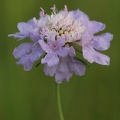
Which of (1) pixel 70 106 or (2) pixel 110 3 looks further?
(2) pixel 110 3

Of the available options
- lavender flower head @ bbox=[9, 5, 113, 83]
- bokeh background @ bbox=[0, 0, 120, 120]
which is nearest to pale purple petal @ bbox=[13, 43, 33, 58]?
lavender flower head @ bbox=[9, 5, 113, 83]

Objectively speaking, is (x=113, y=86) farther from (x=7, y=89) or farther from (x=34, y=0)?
(x=34, y=0)

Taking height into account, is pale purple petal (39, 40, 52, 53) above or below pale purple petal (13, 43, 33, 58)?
above

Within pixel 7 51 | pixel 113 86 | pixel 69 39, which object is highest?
pixel 69 39

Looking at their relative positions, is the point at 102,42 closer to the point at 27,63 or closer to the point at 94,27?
the point at 94,27

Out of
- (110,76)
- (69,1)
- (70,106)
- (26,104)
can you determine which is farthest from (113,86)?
(69,1)

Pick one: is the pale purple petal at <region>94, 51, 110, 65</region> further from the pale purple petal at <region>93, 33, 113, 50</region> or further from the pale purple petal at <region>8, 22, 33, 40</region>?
the pale purple petal at <region>8, 22, 33, 40</region>

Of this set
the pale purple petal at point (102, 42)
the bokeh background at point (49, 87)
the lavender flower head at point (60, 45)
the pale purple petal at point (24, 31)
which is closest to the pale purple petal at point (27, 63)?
the lavender flower head at point (60, 45)
